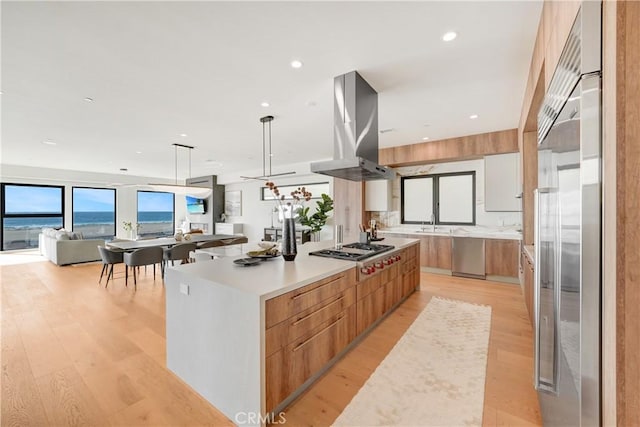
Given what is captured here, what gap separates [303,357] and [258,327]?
0.53m

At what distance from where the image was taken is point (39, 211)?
26.5 feet

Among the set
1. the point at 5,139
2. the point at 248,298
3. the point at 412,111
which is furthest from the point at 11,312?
the point at 412,111

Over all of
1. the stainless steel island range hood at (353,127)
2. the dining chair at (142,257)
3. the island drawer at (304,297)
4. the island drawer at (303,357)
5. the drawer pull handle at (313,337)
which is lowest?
the island drawer at (303,357)

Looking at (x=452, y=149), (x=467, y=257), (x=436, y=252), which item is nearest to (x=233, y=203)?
(x=436, y=252)

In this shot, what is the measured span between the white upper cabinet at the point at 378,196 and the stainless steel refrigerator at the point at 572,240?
14.7ft

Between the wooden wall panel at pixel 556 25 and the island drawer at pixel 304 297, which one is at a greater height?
the wooden wall panel at pixel 556 25

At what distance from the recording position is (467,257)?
16.1ft

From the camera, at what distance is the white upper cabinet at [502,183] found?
15.3 ft

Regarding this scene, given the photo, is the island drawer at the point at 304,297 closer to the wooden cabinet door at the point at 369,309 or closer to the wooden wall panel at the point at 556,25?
the wooden cabinet door at the point at 369,309

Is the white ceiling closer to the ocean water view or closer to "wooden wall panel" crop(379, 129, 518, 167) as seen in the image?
"wooden wall panel" crop(379, 129, 518, 167)

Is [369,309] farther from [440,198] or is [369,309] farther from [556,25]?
[440,198]

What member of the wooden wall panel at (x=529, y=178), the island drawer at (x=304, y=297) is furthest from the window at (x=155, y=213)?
the wooden wall panel at (x=529, y=178)

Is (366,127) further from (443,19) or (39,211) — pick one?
(39,211)

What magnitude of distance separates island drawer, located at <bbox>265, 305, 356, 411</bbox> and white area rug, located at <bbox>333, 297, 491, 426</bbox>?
1.07 ft
